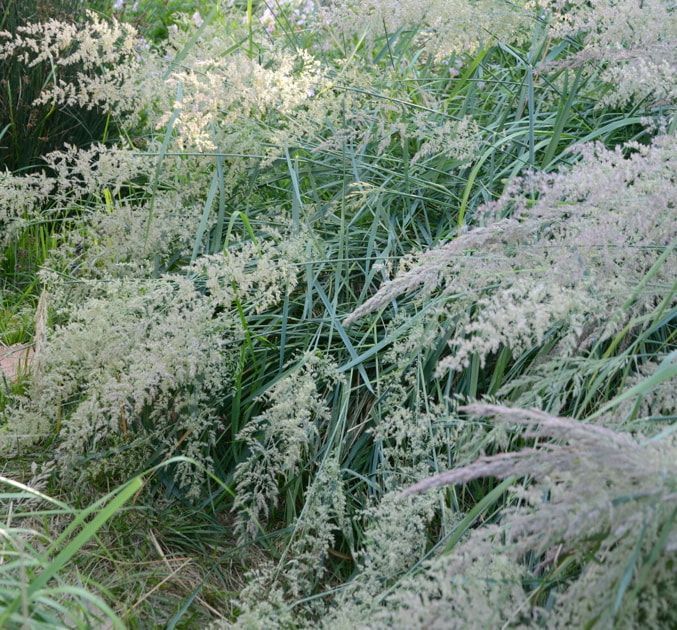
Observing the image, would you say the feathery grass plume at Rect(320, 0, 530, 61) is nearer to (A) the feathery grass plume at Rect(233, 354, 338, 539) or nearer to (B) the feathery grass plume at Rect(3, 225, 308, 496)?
(B) the feathery grass plume at Rect(3, 225, 308, 496)

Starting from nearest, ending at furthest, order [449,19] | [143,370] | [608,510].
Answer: [608,510] → [143,370] → [449,19]

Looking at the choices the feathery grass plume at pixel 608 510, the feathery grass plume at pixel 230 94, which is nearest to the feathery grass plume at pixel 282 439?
the feathery grass plume at pixel 230 94

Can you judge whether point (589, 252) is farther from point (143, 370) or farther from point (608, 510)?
point (143, 370)

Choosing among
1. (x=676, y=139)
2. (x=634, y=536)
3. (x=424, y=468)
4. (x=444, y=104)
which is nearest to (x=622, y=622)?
(x=634, y=536)

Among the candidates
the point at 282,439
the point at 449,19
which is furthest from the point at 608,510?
the point at 449,19

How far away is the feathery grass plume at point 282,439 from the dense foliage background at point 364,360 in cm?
1

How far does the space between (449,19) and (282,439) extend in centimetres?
118

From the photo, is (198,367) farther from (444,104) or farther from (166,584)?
(444,104)

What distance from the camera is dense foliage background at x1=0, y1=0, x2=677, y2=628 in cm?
130

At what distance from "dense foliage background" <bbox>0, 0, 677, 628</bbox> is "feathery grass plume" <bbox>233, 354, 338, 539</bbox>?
12 mm

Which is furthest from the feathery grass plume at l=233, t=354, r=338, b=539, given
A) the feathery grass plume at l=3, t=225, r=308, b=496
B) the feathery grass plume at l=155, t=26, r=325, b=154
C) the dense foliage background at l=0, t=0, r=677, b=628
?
the feathery grass plume at l=155, t=26, r=325, b=154

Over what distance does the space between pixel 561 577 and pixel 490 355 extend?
885mm

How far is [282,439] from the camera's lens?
208cm

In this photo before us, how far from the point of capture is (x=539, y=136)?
106 inches
